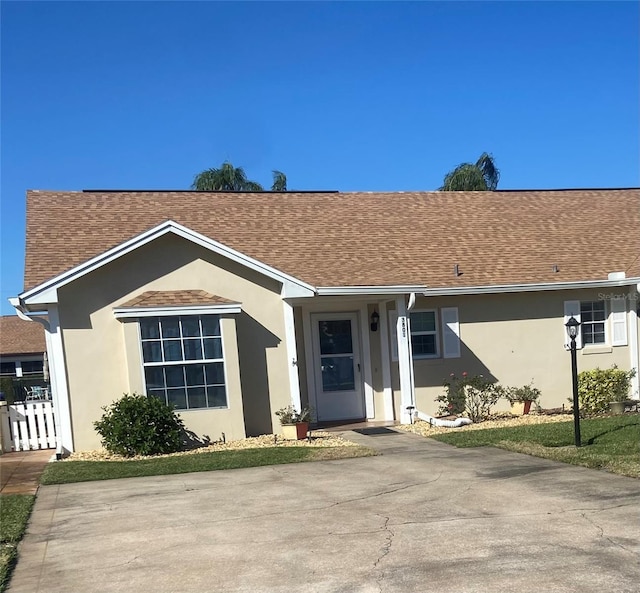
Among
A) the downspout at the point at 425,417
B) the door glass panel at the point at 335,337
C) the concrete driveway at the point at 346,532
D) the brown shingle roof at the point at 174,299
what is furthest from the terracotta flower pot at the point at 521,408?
the brown shingle roof at the point at 174,299

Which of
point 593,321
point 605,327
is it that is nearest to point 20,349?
point 593,321

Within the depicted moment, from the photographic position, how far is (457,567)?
4766 millimetres

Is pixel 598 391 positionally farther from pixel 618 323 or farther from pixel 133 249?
pixel 133 249

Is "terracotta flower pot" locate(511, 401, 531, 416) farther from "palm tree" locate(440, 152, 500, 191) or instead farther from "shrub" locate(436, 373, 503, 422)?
"palm tree" locate(440, 152, 500, 191)

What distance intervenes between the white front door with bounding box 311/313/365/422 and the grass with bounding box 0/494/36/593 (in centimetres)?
690

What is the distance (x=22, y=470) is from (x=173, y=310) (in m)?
3.57

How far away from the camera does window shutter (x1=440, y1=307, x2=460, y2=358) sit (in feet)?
46.7

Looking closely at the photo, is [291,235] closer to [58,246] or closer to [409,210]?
[409,210]

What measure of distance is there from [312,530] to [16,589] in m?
2.50

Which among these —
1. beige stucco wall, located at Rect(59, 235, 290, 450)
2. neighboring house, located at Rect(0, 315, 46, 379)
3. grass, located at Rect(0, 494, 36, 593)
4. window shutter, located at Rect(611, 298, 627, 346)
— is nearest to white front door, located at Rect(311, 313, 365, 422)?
beige stucco wall, located at Rect(59, 235, 290, 450)

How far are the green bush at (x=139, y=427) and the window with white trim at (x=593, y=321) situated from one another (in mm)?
9710

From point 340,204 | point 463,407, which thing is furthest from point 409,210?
point 463,407

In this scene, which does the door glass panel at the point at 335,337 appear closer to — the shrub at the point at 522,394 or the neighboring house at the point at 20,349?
the shrub at the point at 522,394

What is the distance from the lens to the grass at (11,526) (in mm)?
5438
